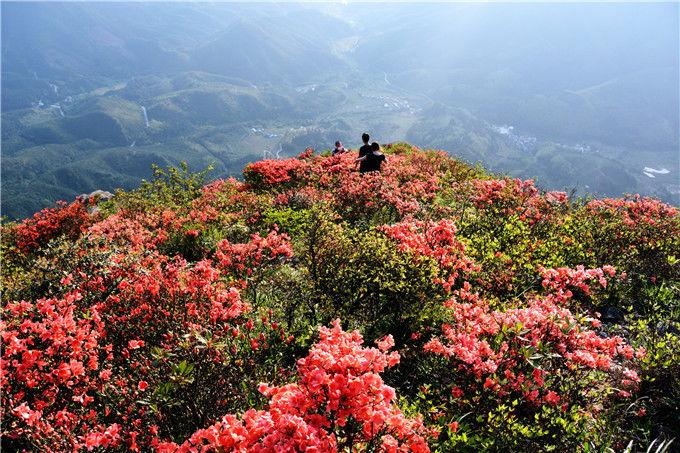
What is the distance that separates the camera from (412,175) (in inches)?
653

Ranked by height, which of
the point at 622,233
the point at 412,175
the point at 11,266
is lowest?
the point at 11,266

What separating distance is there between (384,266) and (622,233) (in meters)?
6.18

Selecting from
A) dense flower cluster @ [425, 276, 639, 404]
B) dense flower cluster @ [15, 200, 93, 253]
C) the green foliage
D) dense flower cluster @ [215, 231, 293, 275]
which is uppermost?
dense flower cluster @ [425, 276, 639, 404]

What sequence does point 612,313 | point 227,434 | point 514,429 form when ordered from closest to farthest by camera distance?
point 227,434 < point 514,429 < point 612,313

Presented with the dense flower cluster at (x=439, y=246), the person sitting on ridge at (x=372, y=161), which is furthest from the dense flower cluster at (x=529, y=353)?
the person sitting on ridge at (x=372, y=161)

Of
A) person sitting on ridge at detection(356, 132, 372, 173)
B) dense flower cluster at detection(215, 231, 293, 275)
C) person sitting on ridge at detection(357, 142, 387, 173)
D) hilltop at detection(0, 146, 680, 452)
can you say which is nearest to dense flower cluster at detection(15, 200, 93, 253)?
hilltop at detection(0, 146, 680, 452)

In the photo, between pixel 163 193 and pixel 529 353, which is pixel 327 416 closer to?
pixel 529 353

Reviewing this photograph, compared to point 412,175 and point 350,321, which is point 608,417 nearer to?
point 350,321

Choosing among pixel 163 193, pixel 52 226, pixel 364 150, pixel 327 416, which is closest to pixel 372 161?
pixel 364 150

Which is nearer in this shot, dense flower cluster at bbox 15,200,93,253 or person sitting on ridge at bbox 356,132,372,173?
dense flower cluster at bbox 15,200,93,253

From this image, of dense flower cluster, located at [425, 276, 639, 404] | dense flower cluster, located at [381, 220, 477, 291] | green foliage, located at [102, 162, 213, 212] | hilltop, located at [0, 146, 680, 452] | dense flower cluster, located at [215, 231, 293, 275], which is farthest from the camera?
green foliage, located at [102, 162, 213, 212]

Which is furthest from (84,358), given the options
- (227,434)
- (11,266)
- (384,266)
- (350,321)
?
(11,266)

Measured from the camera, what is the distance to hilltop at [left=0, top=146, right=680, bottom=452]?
14.4 ft

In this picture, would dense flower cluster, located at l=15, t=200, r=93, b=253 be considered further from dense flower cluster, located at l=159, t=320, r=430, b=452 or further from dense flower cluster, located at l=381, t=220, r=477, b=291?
dense flower cluster, located at l=159, t=320, r=430, b=452
